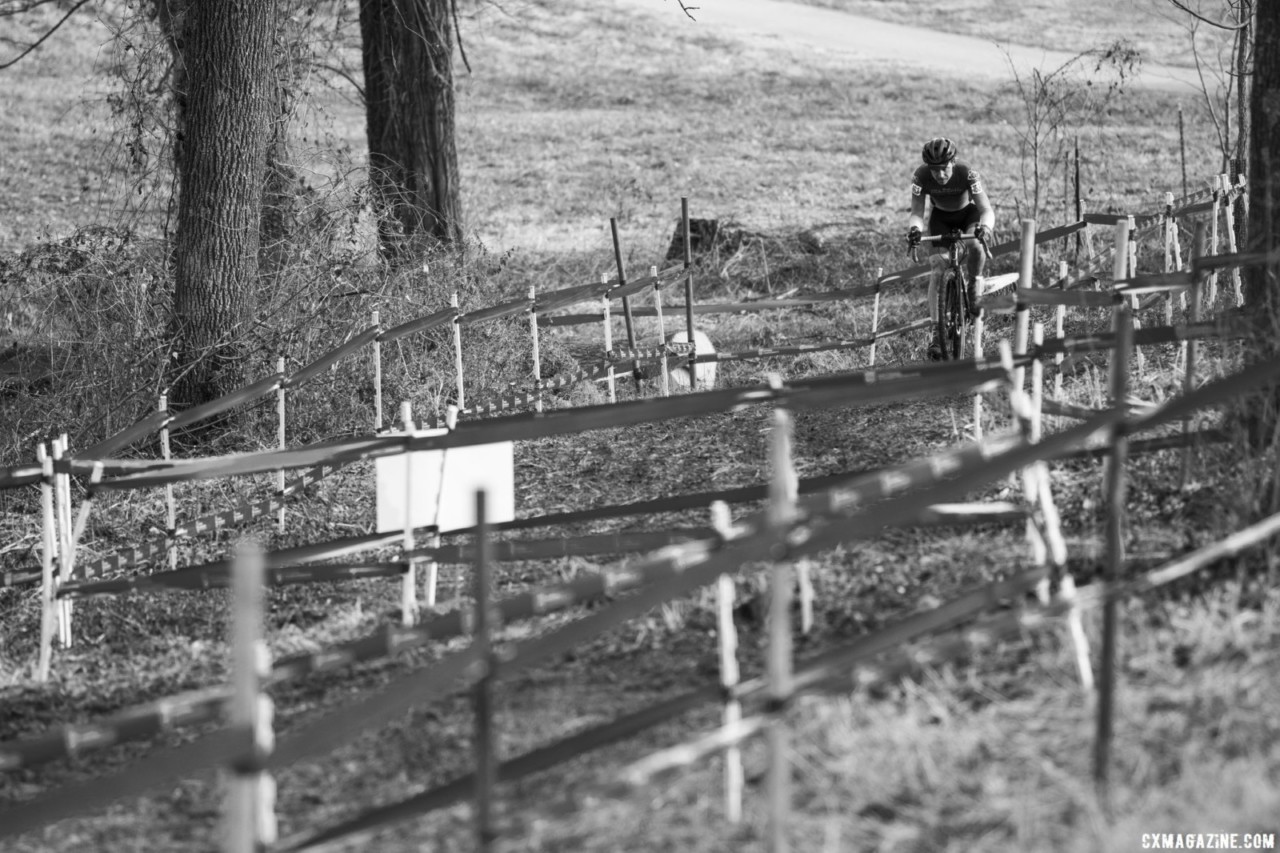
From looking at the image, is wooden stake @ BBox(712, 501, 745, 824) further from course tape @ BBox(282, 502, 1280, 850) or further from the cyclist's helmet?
the cyclist's helmet

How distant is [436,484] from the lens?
707 centimetres

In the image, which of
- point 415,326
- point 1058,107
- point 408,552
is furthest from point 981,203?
point 1058,107

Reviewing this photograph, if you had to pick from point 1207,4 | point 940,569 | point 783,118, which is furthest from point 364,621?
point 1207,4

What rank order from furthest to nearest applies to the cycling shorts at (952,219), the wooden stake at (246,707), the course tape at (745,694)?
the cycling shorts at (952,219)
the course tape at (745,694)
the wooden stake at (246,707)

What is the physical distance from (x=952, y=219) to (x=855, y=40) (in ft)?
86.5

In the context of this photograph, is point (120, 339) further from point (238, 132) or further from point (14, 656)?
point (14, 656)

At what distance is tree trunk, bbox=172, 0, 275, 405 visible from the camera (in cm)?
1024

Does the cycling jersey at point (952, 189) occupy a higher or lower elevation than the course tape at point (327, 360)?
higher

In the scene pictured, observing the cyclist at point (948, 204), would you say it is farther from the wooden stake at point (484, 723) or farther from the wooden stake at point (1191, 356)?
the wooden stake at point (484, 723)

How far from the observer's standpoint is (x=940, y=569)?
6.58 metres

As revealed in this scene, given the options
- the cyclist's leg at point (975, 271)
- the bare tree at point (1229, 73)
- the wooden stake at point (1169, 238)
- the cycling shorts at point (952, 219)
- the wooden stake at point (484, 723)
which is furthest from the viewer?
the bare tree at point (1229, 73)

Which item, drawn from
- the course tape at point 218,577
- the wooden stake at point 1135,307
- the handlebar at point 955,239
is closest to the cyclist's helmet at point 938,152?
the handlebar at point 955,239

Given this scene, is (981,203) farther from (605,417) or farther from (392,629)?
(392,629)

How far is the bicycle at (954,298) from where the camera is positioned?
11.0 m
